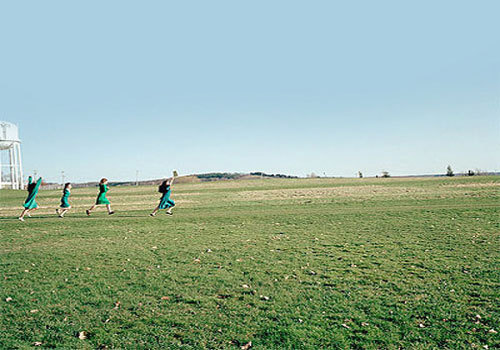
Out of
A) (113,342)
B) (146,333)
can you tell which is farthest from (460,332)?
(113,342)

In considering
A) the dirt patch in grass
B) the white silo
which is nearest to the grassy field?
the dirt patch in grass

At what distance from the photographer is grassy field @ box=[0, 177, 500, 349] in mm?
4785

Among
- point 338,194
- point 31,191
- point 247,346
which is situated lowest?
point 247,346

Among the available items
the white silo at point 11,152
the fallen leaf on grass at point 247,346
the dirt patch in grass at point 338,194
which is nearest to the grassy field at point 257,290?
the fallen leaf on grass at point 247,346

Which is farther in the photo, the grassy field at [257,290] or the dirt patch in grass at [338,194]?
the dirt patch in grass at [338,194]

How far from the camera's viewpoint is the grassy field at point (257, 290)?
15.7ft

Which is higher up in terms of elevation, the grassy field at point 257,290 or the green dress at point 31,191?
the green dress at point 31,191

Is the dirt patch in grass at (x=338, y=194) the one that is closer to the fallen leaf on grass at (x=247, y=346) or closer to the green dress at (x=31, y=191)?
the green dress at (x=31, y=191)

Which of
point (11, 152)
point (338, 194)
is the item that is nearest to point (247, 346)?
point (338, 194)

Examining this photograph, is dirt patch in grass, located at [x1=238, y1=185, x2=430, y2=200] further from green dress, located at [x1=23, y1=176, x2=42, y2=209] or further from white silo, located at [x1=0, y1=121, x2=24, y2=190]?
white silo, located at [x1=0, y1=121, x2=24, y2=190]

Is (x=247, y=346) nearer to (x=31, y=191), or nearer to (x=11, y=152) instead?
(x=31, y=191)

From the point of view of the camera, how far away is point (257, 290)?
21.4 feet

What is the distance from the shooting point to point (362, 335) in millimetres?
4719

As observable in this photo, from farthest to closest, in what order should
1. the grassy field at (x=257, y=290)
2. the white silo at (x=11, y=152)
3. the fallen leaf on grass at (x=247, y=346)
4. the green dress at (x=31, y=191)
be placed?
1. the white silo at (x=11, y=152)
2. the green dress at (x=31, y=191)
3. the grassy field at (x=257, y=290)
4. the fallen leaf on grass at (x=247, y=346)
